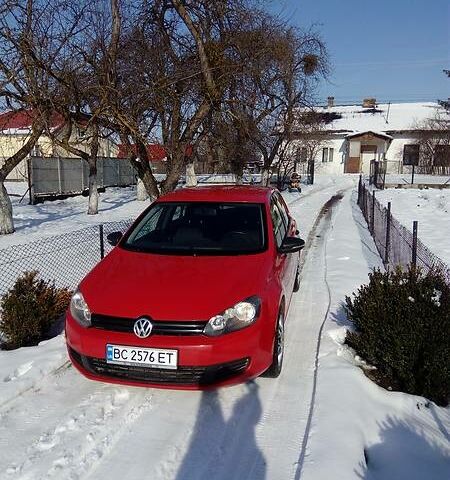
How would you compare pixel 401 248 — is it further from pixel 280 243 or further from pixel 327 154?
pixel 327 154

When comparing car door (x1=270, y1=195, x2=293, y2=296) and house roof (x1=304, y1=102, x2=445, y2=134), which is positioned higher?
house roof (x1=304, y1=102, x2=445, y2=134)

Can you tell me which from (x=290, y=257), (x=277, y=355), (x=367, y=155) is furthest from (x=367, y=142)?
(x=277, y=355)

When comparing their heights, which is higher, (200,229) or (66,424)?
(200,229)

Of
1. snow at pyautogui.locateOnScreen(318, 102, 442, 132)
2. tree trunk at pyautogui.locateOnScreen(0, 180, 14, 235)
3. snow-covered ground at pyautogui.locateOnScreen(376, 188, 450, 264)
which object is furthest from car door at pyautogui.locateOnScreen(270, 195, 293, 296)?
snow at pyautogui.locateOnScreen(318, 102, 442, 132)

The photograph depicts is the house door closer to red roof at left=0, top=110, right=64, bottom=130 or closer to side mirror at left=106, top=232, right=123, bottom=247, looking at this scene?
red roof at left=0, top=110, right=64, bottom=130

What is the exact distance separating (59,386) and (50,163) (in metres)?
21.0

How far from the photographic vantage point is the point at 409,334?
3.91m

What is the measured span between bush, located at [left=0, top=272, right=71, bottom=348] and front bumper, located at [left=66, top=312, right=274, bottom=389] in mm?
1409

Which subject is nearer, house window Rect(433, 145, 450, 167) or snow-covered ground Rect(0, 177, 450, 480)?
snow-covered ground Rect(0, 177, 450, 480)

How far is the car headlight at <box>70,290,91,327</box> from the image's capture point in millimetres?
3519

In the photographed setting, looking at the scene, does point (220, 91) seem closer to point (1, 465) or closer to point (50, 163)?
point (1, 465)

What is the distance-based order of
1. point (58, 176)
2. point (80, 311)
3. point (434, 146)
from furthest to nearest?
point (434, 146) < point (58, 176) < point (80, 311)

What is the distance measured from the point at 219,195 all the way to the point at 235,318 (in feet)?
7.08

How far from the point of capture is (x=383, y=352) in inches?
158
